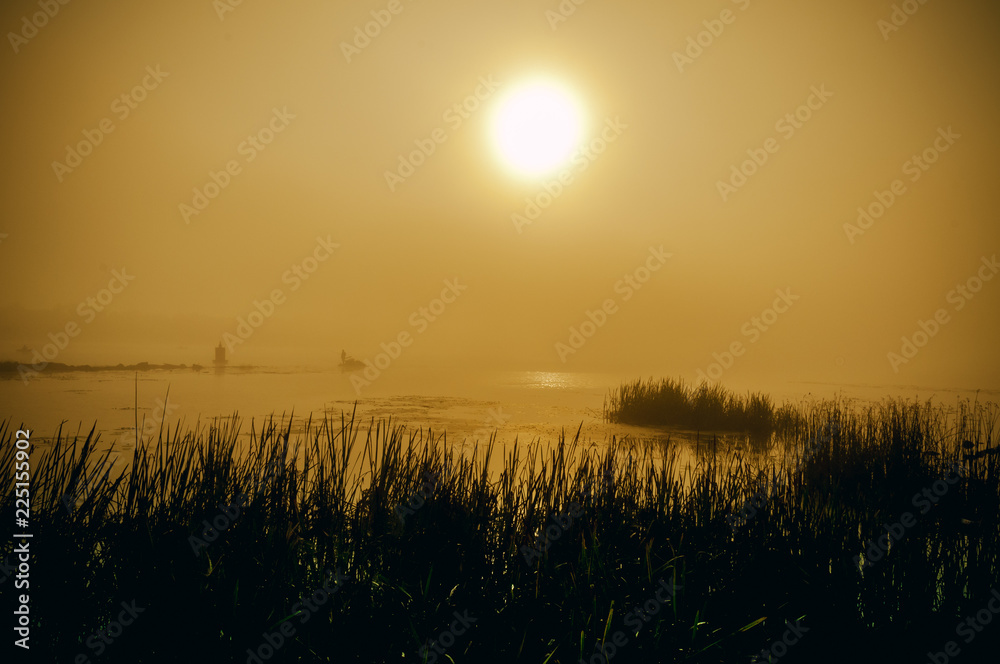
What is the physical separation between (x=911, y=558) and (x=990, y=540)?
2.79ft

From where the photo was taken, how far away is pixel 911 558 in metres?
3.33

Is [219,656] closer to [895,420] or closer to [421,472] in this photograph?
[421,472]

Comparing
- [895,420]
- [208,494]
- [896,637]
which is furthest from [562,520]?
[895,420]

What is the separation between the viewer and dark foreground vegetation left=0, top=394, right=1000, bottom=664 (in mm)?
2695

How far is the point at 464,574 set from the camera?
3.01 meters

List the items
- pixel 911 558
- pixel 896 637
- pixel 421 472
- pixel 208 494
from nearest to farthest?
pixel 896 637
pixel 911 558
pixel 208 494
pixel 421 472
